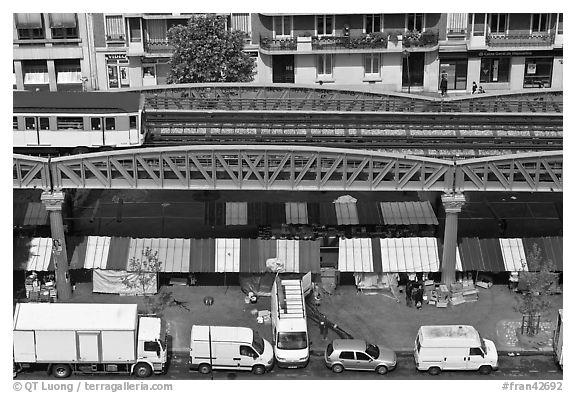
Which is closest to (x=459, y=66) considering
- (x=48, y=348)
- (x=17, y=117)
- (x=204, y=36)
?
(x=204, y=36)

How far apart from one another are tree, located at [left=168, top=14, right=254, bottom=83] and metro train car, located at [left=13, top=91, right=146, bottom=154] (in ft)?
61.5

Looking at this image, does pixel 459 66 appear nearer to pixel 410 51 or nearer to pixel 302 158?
pixel 410 51

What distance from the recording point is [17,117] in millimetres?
58156

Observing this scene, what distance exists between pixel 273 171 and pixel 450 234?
35.3 ft

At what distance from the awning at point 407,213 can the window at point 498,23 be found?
105 feet

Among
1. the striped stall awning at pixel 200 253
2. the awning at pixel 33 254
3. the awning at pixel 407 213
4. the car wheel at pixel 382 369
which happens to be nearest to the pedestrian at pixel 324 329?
the car wheel at pixel 382 369

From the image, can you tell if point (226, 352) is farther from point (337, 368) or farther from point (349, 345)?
point (349, 345)

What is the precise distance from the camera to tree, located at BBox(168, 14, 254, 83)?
7700cm

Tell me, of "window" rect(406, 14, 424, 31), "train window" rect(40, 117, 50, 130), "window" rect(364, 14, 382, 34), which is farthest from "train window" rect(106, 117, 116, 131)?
"window" rect(406, 14, 424, 31)

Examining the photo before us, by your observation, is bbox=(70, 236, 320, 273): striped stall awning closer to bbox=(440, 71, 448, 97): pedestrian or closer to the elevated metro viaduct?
the elevated metro viaduct

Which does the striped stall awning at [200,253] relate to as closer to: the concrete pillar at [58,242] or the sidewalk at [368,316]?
the concrete pillar at [58,242]

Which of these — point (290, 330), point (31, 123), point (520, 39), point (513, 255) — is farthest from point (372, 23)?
point (290, 330)

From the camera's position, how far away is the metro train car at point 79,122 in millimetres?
57688
